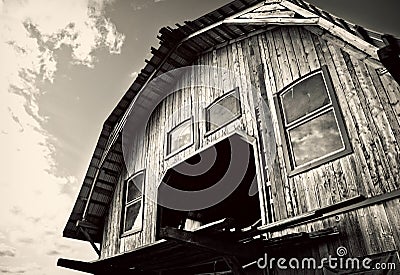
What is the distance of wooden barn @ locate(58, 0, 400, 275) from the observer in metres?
5.37

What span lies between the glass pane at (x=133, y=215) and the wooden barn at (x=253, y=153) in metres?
0.05

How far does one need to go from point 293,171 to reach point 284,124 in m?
1.20

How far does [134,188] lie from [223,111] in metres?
4.32

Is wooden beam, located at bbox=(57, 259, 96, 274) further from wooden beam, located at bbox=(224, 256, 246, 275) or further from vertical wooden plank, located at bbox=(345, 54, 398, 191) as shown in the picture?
vertical wooden plank, located at bbox=(345, 54, 398, 191)

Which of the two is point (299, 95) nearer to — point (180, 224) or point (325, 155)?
point (325, 155)

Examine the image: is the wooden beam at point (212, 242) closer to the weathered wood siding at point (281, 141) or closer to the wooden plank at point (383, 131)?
the weathered wood siding at point (281, 141)

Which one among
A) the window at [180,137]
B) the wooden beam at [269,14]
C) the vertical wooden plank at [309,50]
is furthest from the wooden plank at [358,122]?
the window at [180,137]

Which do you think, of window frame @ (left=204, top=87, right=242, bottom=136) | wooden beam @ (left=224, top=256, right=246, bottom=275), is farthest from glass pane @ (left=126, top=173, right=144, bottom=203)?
wooden beam @ (left=224, top=256, right=246, bottom=275)

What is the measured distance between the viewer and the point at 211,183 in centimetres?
1035

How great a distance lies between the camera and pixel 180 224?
1058cm

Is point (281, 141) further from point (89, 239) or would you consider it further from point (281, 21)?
point (89, 239)

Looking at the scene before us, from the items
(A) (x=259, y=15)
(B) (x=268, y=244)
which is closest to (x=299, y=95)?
(A) (x=259, y=15)

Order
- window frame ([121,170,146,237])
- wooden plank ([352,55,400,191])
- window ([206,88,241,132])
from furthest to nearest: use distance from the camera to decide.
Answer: window frame ([121,170,146,237]) → window ([206,88,241,132]) → wooden plank ([352,55,400,191])

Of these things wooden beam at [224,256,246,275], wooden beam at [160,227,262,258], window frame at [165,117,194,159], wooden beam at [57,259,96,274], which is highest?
window frame at [165,117,194,159]
